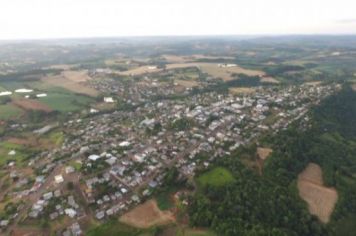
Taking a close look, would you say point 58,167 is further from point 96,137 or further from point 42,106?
point 42,106

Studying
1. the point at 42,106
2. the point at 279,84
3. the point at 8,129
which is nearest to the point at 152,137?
the point at 8,129

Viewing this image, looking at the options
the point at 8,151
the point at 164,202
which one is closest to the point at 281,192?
the point at 164,202

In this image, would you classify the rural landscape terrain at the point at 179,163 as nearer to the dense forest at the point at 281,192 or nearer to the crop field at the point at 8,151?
the dense forest at the point at 281,192

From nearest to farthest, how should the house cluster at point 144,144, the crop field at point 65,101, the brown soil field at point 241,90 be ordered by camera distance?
1. the house cluster at point 144,144
2. the crop field at point 65,101
3. the brown soil field at point 241,90

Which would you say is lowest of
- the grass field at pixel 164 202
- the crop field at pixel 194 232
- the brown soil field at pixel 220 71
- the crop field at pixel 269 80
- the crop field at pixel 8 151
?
the brown soil field at pixel 220 71

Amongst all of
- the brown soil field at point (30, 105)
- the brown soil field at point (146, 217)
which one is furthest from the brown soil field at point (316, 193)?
the brown soil field at point (30, 105)

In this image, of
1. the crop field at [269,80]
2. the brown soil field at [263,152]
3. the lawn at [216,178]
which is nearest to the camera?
the lawn at [216,178]

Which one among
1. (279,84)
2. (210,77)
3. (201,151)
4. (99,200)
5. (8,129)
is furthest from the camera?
(210,77)
